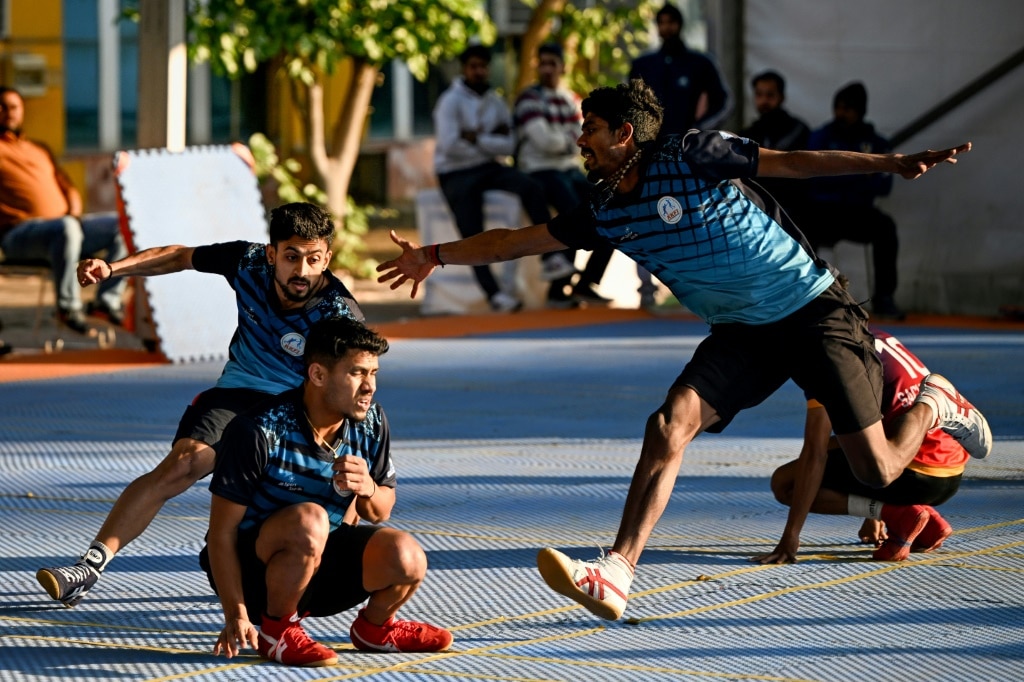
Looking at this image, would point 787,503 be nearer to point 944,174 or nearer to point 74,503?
point 74,503

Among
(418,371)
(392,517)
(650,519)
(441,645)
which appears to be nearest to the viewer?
(441,645)

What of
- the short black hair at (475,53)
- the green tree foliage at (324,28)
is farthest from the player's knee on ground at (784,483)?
the green tree foliage at (324,28)

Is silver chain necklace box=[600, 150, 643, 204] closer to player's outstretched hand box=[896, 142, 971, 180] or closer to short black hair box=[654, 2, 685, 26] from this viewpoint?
player's outstretched hand box=[896, 142, 971, 180]

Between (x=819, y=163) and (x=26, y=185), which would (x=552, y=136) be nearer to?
(x=26, y=185)

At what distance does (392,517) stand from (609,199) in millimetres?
1986

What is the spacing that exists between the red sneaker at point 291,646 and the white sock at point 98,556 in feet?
2.95

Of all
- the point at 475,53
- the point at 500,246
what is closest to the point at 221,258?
the point at 500,246

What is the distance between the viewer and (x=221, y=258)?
6207 mm

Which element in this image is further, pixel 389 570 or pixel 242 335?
pixel 242 335

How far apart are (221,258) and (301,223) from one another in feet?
2.03

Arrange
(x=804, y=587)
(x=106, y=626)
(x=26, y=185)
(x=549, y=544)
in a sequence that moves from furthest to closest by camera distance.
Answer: (x=26, y=185)
(x=549, y=544)
(x=804, y=587)
(x=106, y=626)

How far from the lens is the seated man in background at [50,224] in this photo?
12891 mm

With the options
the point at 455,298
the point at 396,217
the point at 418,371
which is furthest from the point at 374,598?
the point at 396,217

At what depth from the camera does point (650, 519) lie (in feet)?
18.2
